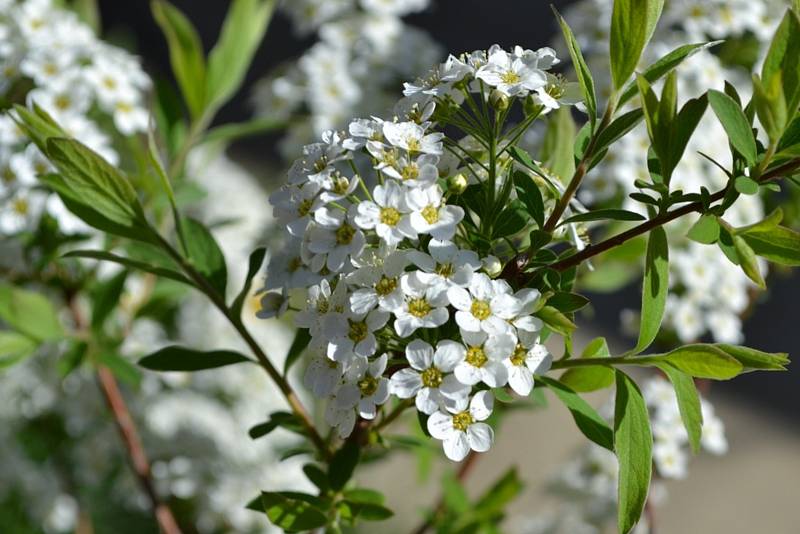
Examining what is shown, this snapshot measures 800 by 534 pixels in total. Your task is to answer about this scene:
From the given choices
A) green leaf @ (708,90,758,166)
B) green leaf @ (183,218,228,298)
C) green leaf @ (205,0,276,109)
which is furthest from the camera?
green leaf @ (205,0,276,109)

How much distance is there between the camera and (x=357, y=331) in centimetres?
49

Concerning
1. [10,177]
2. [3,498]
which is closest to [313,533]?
[10,177]

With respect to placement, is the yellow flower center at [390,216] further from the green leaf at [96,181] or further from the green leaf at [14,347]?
the green leaf at [14,347]

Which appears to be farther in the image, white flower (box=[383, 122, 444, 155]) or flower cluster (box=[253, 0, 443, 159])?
flower cluster (box=[253, 0, 443, 159])

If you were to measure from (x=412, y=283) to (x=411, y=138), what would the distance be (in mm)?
75

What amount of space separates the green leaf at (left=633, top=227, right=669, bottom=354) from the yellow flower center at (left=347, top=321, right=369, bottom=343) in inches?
5.8

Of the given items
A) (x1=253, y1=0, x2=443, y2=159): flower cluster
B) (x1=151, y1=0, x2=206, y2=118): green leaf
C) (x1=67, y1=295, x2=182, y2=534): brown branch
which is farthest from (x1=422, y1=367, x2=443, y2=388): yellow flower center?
(x1=253, y1=0, x2=443, y2=159): flower cluster

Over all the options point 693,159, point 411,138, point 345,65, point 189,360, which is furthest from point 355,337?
point 345,65

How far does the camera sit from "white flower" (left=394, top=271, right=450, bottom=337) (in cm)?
47

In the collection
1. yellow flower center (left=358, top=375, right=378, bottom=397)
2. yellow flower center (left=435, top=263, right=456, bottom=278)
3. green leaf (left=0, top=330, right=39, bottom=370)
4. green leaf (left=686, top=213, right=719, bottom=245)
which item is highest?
green leaf (left=686, top=213, right=719, bottom=245)

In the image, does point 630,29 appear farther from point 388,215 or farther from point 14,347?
point 14,347

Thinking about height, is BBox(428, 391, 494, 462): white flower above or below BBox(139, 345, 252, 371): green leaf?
above

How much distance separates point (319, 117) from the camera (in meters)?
1.27

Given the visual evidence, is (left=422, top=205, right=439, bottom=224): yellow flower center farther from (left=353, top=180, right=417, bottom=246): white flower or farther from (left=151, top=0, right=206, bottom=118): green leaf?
(left=151, top=0, right=206, bottom=118): green leaf
